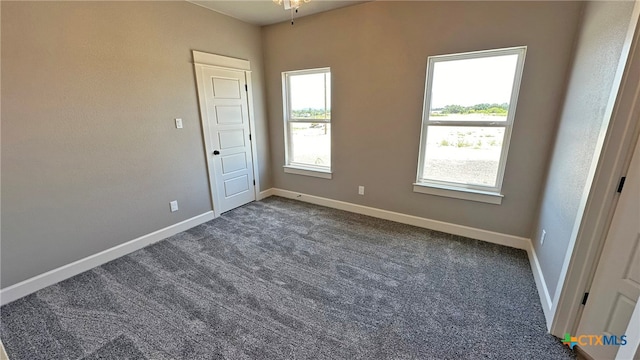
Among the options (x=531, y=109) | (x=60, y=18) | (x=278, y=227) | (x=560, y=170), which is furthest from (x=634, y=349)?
(x=60, y=18)

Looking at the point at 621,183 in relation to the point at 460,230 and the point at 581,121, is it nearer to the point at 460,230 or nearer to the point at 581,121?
the point at 581,121

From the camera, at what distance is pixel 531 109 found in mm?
2385

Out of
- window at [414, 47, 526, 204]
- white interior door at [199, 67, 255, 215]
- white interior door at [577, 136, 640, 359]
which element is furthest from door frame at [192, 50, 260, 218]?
white interior door at [577, 136, 640, 359]

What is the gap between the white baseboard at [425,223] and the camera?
272 cm

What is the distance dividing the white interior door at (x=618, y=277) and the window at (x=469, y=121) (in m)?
1.34

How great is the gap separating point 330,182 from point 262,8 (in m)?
2.42

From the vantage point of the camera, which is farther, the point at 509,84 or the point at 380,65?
the point at 380,65

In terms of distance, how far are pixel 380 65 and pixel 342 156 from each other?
1255mm

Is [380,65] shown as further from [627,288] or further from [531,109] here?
[627,288]

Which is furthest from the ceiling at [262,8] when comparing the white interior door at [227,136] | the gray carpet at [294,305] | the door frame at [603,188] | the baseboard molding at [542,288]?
the baseboard molding at [542,288]

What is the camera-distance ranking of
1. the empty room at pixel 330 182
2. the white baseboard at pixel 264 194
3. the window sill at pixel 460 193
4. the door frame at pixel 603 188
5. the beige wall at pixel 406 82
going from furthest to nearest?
the white baseboard at pixel 264 194, the window sill at pixel 460 193, the beige wall at pixel 406 82, the empty room at pixel 330 182, the door frame at pixel 603 188

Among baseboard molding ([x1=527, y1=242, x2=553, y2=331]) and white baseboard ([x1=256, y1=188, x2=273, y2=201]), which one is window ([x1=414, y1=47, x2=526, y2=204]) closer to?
baseboard molding ([x1=527, y1=242, x2=553, y2=331])

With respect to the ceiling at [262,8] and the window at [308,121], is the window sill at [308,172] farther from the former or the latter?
the ceiling at [262,8]

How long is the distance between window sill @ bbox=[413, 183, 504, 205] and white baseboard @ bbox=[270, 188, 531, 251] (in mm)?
356
